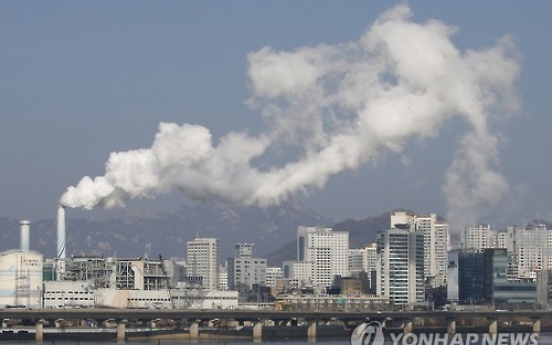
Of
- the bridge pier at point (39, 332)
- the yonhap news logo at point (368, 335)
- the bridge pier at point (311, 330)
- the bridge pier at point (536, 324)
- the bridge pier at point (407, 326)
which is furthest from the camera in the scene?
the bridge pier at point (536, 324)

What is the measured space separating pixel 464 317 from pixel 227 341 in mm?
41154

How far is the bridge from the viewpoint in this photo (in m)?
142

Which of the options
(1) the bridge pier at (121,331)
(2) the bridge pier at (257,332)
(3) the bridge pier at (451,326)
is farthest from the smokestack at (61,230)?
(3) the bridge pier at (451,326)

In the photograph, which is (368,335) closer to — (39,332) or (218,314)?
(218,314)

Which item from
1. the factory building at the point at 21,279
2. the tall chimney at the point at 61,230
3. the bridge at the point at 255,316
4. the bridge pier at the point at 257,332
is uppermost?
the tall chimney at the point at 61,230

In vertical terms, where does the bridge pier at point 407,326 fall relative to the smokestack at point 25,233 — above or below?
below

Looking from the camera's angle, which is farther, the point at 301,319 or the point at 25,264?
the point at 25,264

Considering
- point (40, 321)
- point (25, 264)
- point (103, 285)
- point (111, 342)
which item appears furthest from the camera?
point (103, 285)

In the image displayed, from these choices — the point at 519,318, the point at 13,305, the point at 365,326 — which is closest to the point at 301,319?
the point at 365,326

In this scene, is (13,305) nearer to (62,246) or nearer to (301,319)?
(62,246)

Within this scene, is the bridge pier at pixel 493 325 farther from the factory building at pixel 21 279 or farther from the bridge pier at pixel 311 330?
the factory building at pixel 21 279

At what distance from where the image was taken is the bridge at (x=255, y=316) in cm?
14250

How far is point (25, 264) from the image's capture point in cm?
18525

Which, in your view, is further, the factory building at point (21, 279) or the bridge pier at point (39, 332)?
the factory building at point (21, 279)
